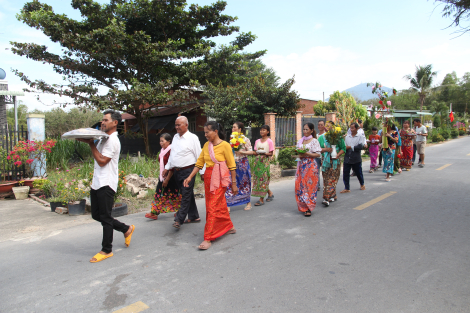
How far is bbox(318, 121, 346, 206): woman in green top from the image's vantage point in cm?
652

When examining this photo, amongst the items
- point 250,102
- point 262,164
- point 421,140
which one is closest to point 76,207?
point 262,164

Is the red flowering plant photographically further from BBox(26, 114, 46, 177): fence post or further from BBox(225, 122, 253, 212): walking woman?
BBox(225, 122, 253, 212): walking woman

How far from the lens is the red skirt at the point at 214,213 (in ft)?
14.2

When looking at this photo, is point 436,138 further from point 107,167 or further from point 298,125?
point 107,167

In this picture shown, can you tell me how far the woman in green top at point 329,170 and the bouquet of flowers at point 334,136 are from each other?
0.26 ft

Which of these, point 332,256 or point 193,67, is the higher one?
point 193,67

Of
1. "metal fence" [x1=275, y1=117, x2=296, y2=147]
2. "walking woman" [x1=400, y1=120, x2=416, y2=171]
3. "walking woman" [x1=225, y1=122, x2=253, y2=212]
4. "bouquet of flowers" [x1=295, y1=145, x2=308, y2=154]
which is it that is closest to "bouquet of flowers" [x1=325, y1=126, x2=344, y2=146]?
"bouquet of flowers" [x1=295, y1=145, x2=308, y2=154]

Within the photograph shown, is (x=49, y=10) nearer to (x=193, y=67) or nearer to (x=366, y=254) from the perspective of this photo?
(x=193, y=67)

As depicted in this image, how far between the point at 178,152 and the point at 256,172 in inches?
88.8

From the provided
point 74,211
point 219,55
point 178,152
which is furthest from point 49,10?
point 178,152

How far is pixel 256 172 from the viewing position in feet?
22.2

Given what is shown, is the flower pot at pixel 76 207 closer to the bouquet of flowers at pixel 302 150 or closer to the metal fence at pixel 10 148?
the metal fence at pixel 10 148

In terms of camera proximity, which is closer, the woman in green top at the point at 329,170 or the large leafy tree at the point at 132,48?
the woman in green top at the point at 329,170

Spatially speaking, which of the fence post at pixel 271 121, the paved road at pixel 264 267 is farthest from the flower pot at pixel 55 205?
the fence post at pixel 271 121
